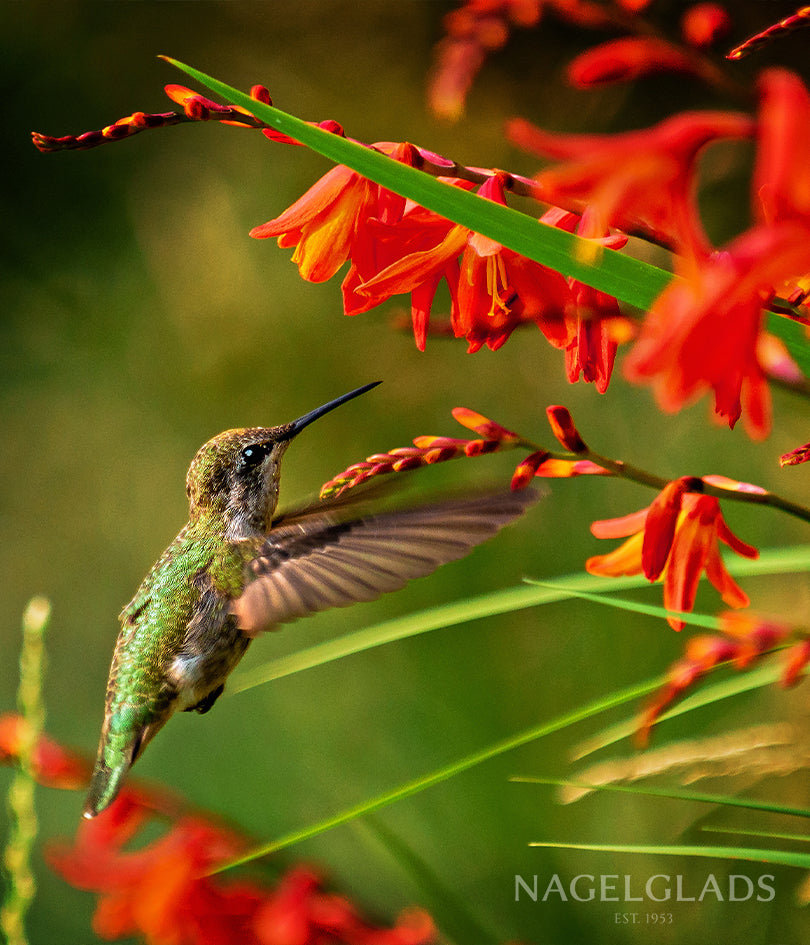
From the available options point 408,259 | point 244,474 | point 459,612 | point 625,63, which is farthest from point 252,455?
point 625,63

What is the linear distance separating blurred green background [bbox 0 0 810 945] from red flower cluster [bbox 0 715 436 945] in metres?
0.72

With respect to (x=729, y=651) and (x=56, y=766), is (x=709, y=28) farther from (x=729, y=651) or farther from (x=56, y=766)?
(x=56, y=766)

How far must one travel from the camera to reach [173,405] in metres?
2.62

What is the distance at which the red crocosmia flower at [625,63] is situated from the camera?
0.39 metres

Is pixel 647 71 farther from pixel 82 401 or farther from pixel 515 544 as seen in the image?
pixel 82 401

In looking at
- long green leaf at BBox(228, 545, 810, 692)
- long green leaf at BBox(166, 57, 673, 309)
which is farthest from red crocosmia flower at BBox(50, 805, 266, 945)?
long green leaf at BBox(166, 57, 673, 309)

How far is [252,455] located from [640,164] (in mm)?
676

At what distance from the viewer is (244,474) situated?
98cm

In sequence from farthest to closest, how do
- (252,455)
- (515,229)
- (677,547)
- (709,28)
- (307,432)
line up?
(307,432), (252,455), (677,547), (709,28), (515,229)

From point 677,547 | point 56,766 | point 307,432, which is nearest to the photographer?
point 677,547

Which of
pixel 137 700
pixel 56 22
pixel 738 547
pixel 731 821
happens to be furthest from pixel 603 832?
pixel 56 22

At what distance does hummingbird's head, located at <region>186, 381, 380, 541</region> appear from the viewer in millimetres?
971

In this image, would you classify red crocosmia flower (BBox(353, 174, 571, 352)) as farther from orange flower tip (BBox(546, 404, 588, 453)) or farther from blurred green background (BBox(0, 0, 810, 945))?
blurred green background (BBox(0, 0, 810, 945))

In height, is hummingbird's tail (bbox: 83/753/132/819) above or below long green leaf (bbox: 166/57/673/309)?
below
